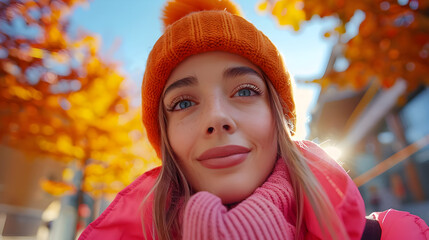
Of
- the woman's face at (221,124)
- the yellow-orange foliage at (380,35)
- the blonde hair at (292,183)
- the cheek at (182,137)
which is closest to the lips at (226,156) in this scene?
the woman's face at (221,124)

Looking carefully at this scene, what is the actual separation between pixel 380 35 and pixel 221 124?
8.68 feet

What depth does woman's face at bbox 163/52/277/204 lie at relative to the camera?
3.33 ft

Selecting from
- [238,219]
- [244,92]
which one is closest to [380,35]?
[244,92]

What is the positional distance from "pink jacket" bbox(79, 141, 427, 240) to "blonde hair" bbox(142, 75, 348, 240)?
3 centimetres

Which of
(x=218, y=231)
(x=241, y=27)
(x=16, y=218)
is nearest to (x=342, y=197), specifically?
(x=218, y=231)

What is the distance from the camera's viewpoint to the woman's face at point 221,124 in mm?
1014

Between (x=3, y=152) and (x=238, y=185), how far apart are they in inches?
434

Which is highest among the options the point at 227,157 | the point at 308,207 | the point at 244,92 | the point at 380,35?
the point at 380,35

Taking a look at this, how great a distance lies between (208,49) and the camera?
3.97ft

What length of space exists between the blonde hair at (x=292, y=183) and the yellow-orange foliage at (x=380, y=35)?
1.69 metres

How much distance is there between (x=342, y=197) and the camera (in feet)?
3.03

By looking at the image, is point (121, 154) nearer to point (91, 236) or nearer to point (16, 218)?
point (91, 236)

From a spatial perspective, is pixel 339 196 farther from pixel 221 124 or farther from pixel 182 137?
pixel 182 137

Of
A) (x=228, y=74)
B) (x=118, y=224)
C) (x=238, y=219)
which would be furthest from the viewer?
(x=118, y=224)
